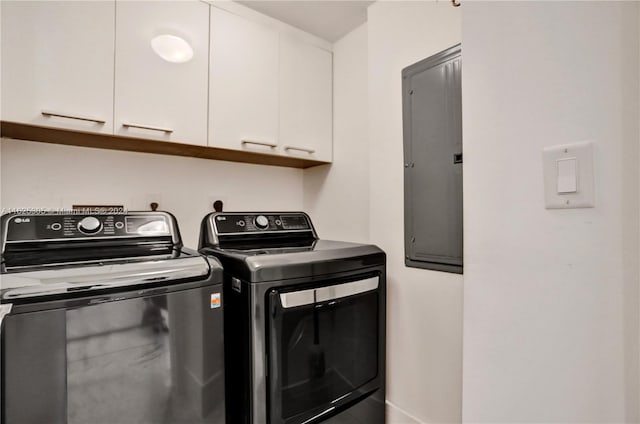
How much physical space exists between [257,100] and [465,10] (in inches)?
48.5

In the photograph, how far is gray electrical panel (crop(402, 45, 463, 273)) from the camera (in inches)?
51.9

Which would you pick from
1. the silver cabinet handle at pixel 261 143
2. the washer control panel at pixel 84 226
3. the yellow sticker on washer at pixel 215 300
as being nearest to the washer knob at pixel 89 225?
the washer control panel at pixel 84 226

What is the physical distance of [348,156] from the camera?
193cm

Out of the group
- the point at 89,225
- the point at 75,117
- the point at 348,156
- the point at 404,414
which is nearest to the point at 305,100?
the point at 348,156

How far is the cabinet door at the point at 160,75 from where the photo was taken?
4.34ft

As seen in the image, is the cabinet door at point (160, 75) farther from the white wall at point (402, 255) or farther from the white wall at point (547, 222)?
the white wall at point (547, 222)

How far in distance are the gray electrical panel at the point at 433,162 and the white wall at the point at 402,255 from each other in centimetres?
5

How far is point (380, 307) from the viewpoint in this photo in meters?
1.45

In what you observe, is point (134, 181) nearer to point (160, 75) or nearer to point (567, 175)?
point (160, 75)

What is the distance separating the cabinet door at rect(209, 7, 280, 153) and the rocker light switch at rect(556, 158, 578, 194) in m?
1.39

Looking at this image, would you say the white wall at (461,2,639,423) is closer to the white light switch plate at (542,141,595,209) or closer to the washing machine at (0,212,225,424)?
the white light switch plate at (542,141,595,209)

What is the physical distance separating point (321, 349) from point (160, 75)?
1.36m

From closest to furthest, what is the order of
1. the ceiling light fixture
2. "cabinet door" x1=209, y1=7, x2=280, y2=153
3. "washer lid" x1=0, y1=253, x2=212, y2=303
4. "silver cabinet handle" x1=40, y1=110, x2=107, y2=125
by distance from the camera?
"washer lid" x1=0, y1=253, x2=212, y2=303 → "silver cabinet handle" x1=40, y1=110, x2=107, y2=125 → the ceiling light fixture → "cabinet door" x1=209, y1=7, x2=280, y2=153

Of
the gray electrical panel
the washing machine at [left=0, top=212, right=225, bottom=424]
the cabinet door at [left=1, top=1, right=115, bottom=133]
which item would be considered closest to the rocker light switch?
the gray electrical panel
